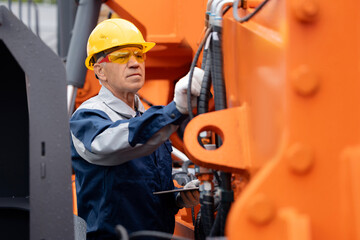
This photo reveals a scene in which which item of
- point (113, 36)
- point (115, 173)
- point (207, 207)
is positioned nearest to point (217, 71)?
point (207, 207)

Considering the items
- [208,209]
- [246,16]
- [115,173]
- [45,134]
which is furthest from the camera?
[115,173]

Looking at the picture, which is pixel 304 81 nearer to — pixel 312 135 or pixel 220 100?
pixel 312 135

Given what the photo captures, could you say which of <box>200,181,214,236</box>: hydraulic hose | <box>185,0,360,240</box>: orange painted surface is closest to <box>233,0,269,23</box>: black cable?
<box>185,0,360,240</box>: orange painted surface

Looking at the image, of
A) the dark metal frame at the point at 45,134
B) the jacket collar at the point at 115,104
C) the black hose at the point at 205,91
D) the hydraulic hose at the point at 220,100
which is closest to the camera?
the dark metal frame at the point at 45,134

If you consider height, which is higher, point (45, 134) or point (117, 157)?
point (45, 134)

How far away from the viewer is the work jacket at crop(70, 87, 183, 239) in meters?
2.21

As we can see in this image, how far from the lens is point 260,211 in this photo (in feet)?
3.81

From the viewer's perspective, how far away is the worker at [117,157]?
2277 mm

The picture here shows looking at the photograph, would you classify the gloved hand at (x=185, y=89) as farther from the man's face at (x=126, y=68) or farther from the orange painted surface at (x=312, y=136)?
the man's face at (x=126, y=68)

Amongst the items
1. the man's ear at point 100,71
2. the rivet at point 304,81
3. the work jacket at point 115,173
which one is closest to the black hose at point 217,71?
the work jacket at point 115,173

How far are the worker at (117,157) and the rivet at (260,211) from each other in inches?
38.8

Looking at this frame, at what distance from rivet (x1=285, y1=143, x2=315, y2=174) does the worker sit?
100cm

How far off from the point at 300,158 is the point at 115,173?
1493mm

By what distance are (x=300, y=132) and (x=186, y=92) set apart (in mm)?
783
